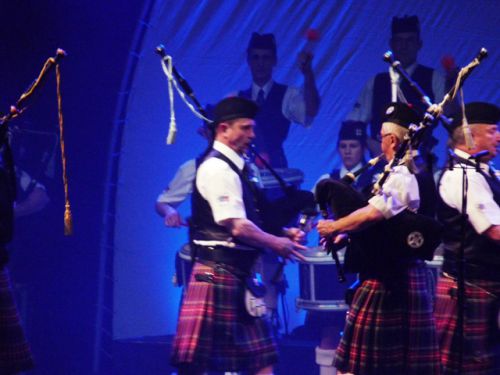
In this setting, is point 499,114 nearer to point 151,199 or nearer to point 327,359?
point 327,359

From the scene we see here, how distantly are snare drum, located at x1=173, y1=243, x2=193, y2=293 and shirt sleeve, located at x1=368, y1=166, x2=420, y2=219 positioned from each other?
1.93 metres

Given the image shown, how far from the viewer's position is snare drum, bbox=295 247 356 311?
6051mm

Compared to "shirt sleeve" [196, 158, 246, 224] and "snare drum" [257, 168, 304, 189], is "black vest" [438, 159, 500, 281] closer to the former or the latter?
"shirt sleeve" [196, 158, 246, 224]

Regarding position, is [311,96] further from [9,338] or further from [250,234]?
[9,338]

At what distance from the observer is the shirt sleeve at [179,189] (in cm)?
644

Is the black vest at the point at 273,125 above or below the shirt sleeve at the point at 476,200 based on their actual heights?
above

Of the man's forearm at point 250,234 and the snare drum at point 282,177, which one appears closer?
the man's forearm at point 250,234

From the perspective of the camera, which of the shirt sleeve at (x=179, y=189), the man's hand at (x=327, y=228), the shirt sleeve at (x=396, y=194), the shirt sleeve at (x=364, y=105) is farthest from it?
the shirt sleeve at (x=364, y=105)

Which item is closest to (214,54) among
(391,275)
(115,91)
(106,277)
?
(115,91)

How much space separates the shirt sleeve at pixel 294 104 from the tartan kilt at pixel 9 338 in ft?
9.14

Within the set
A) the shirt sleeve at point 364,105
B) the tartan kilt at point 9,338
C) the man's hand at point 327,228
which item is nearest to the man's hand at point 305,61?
the shirt sleeve at point 364,105

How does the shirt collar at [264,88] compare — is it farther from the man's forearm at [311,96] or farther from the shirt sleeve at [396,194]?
the shirt sleeve at [396,194]

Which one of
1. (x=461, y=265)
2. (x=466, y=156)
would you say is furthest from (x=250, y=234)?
(x=466, y=156)

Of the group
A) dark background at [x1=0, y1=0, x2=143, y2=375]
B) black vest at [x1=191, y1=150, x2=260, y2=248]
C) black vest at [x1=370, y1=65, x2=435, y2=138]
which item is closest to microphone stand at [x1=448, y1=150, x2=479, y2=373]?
black vest at [x1=191, y1=150, x2=260, y2=248]
